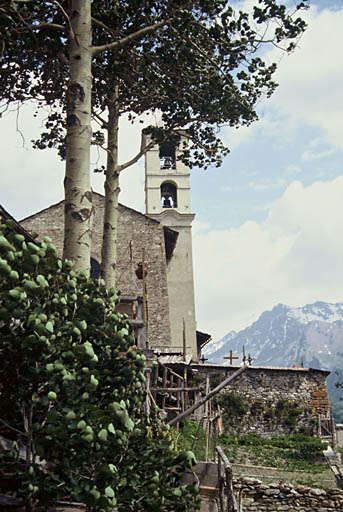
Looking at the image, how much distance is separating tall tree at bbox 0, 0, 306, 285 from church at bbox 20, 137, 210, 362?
813 cm

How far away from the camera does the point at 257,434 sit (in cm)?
2328

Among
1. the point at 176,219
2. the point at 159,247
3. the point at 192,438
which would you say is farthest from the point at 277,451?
the point at 176,219

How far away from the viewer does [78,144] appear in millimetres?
8578

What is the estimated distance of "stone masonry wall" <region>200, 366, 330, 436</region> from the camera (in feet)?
78.1

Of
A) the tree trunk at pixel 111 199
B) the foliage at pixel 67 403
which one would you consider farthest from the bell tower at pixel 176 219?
the foliage at pixel 67 403

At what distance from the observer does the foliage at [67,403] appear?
14.2 ft

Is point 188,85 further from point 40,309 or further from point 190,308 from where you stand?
point 190,308

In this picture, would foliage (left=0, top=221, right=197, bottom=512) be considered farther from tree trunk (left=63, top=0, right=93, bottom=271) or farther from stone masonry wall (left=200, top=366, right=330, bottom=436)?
stone masonry wall (left=200, top=366, right=330, bottom=436)

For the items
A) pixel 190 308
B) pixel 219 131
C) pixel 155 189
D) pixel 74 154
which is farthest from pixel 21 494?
pixel 155 189

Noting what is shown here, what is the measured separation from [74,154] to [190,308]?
2155 cm

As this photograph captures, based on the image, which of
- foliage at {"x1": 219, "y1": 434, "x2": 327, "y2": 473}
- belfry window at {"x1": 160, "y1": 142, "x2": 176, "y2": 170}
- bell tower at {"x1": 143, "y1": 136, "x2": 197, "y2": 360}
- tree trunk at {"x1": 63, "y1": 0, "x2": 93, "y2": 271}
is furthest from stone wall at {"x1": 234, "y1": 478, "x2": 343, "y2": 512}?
belfry window at {"x1": 160, "y1": 142, "x2": 176, "y2": 170}

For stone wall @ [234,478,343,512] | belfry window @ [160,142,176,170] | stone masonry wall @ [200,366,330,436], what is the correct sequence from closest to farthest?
1. stone wall @ [234,478,343,512]
2. stone masonry wall @ [200,366,330,436]
3. belfry window @ [160,142,176,170]

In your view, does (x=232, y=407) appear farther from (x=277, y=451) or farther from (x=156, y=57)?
(x=156, y=57)

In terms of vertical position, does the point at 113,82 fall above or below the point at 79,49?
above
